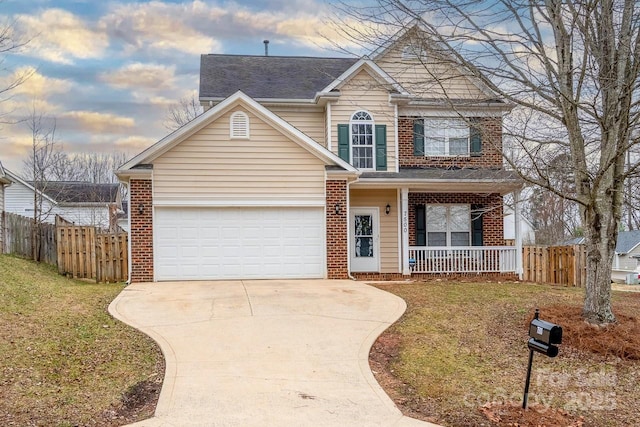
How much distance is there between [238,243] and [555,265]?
10.5 meters

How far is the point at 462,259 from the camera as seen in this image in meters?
16.0

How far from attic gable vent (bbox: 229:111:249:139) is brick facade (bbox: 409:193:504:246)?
20.0 ft

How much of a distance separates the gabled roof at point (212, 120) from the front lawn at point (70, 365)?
4598mm

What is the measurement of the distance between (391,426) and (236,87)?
14.2 metres

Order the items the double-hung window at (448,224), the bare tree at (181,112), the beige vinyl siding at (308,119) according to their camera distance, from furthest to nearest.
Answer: the bare tree at (181,112), the double-hung window at (448,224), the beige vinyl siding at (308,119)

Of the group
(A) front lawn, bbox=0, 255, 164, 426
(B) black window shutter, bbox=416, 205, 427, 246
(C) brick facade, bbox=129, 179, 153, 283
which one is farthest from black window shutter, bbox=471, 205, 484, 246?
(A) front lawn, bbox=0, 255, 164, 426

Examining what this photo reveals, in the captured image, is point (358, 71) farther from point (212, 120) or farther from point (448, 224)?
point (448, 224)

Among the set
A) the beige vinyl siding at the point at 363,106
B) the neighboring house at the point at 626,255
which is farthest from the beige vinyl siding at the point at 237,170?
the neighboring house at the point at 626,255

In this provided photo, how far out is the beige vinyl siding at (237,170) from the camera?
13.5 meters

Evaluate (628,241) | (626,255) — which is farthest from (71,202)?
(628,241)

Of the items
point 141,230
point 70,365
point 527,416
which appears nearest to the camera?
point 527,416

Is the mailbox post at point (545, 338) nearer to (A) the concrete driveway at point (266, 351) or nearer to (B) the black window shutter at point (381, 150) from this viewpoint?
(A) the concrete driveway at point (266, 351)

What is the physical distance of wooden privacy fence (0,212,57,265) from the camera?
16.3 meters

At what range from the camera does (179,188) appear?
1345 cm
